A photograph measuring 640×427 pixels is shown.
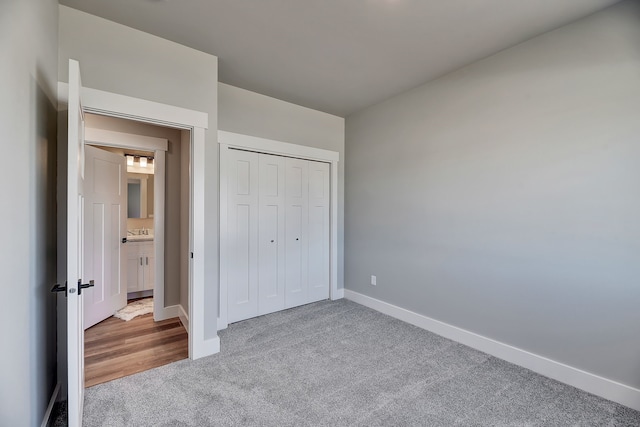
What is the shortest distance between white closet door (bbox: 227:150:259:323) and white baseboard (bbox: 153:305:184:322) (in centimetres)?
76

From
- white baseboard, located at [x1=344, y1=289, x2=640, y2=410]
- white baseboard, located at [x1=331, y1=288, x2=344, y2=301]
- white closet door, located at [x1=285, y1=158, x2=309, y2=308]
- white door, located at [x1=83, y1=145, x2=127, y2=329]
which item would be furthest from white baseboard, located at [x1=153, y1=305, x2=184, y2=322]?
white baseboard, located at [x1=344, y1=289, x2=640, y2=410]

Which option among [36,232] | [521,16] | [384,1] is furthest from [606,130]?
[36,232]

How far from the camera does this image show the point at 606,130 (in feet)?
6.46

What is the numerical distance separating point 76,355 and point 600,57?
3.72 metres

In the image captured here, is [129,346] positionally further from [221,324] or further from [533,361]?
[533,361]

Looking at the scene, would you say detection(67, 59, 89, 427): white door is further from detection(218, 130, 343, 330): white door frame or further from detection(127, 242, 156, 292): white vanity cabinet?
detection(127, 242, 156, 292): white vanity cabinet

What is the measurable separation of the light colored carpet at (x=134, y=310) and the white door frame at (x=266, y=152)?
1.25 m

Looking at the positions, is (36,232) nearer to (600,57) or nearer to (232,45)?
(232,45)

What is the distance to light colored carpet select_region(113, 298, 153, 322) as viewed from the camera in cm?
342

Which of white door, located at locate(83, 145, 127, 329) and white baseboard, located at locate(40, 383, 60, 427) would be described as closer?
white baseboard, located at locate(40, 383, 60, 427)

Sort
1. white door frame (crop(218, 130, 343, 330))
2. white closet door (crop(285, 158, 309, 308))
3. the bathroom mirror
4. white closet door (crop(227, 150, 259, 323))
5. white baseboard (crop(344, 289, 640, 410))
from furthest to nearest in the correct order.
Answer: the bathroom mirror < white closet door (crop(285, 158, 309, 308)) < white closet door (crop(227, 150, 259, 323)) < white door frame (crop(218, 130, 343, 330)) < white baseboard (crop(344, 289, 640, 410))

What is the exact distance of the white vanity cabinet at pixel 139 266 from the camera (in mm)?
3998

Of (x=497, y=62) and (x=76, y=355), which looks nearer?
(x=76, y=355)

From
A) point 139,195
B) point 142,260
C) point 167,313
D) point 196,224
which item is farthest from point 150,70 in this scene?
point 139,195
